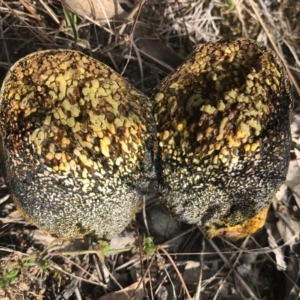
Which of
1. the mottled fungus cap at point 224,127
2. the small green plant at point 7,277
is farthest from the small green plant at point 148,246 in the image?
the small green plant at point 7,277

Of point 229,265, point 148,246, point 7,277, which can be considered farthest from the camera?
point 229,265

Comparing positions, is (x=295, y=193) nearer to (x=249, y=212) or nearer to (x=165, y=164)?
(x=249, y=212)

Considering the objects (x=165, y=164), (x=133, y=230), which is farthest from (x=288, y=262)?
(x=165, y=164)

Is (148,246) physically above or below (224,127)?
below

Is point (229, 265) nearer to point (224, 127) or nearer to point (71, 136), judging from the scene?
point (224, 127)

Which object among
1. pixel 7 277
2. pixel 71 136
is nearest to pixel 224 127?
pixel 71 136

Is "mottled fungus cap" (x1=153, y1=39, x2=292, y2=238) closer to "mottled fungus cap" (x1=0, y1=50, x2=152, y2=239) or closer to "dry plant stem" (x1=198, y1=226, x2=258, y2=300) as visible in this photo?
"mottled fungus cap" (x1=0, y1=50, x2=152, y2=239)
